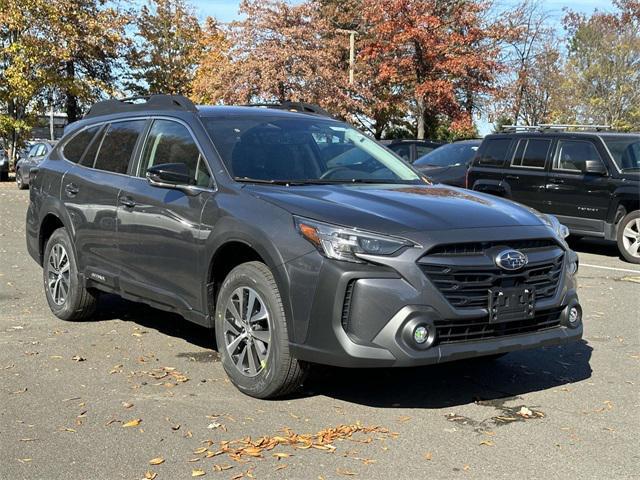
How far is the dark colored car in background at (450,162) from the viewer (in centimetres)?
1487

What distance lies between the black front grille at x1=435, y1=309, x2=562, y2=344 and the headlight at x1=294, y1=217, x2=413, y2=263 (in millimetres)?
479

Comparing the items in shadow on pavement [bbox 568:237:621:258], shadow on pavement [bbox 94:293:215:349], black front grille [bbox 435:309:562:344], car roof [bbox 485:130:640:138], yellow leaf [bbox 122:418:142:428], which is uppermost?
car roof [bbox 485:130:640:138]

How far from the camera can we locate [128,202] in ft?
18.7

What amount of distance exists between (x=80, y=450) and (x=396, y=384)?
206cm

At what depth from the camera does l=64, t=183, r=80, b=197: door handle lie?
653 cm

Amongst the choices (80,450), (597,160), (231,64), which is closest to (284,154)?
(80,450)

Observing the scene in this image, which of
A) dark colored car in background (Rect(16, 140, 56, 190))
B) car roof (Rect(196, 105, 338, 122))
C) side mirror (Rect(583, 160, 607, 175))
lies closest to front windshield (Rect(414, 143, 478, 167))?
side mirror (Rect(583, 160, 607, 175))

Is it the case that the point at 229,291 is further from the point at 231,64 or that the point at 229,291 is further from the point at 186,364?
the point at 231,64

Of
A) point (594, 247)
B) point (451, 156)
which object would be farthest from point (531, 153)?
point (451, 156)

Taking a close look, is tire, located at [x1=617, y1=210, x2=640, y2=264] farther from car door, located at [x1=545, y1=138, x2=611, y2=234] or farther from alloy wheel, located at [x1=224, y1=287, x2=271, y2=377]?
alloy wheel, located at [x1=224, y1=287, x2=271, y2=377]

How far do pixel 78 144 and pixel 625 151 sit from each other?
805cm

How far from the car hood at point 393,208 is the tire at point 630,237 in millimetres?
6755

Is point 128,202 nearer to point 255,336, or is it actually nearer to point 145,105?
point 145,105

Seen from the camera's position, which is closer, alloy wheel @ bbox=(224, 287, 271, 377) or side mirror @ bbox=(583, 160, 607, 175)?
alloy wheel @ bbox=(224, 287, 271, 377)
